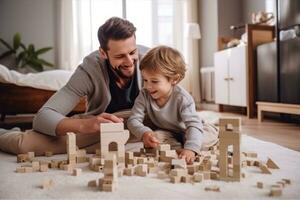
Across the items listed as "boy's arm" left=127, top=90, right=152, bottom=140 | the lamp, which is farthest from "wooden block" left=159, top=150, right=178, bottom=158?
the lamp

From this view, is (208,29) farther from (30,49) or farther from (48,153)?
(48,153)

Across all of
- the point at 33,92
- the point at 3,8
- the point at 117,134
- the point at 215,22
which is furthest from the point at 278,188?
the point at 3,8

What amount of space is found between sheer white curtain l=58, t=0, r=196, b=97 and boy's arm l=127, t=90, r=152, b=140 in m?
3.55

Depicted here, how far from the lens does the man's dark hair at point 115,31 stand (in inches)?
55.1

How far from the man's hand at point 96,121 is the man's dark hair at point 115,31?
338 millimetres

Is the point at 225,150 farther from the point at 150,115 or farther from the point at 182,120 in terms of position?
the point at 150,115

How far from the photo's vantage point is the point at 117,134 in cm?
107

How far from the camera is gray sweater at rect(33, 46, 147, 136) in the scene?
1401 mm

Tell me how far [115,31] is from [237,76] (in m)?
2.46

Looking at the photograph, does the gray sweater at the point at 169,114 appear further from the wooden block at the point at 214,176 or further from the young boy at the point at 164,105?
the wooden block at the point at 214,176

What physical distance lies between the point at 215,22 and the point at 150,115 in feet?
11.4

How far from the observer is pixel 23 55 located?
465cm

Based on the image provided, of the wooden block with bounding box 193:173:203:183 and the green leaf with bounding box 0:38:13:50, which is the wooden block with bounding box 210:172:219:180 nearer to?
the wooden block with bounding box 193:173:203:183

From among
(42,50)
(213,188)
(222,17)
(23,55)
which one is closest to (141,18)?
(222,17)
